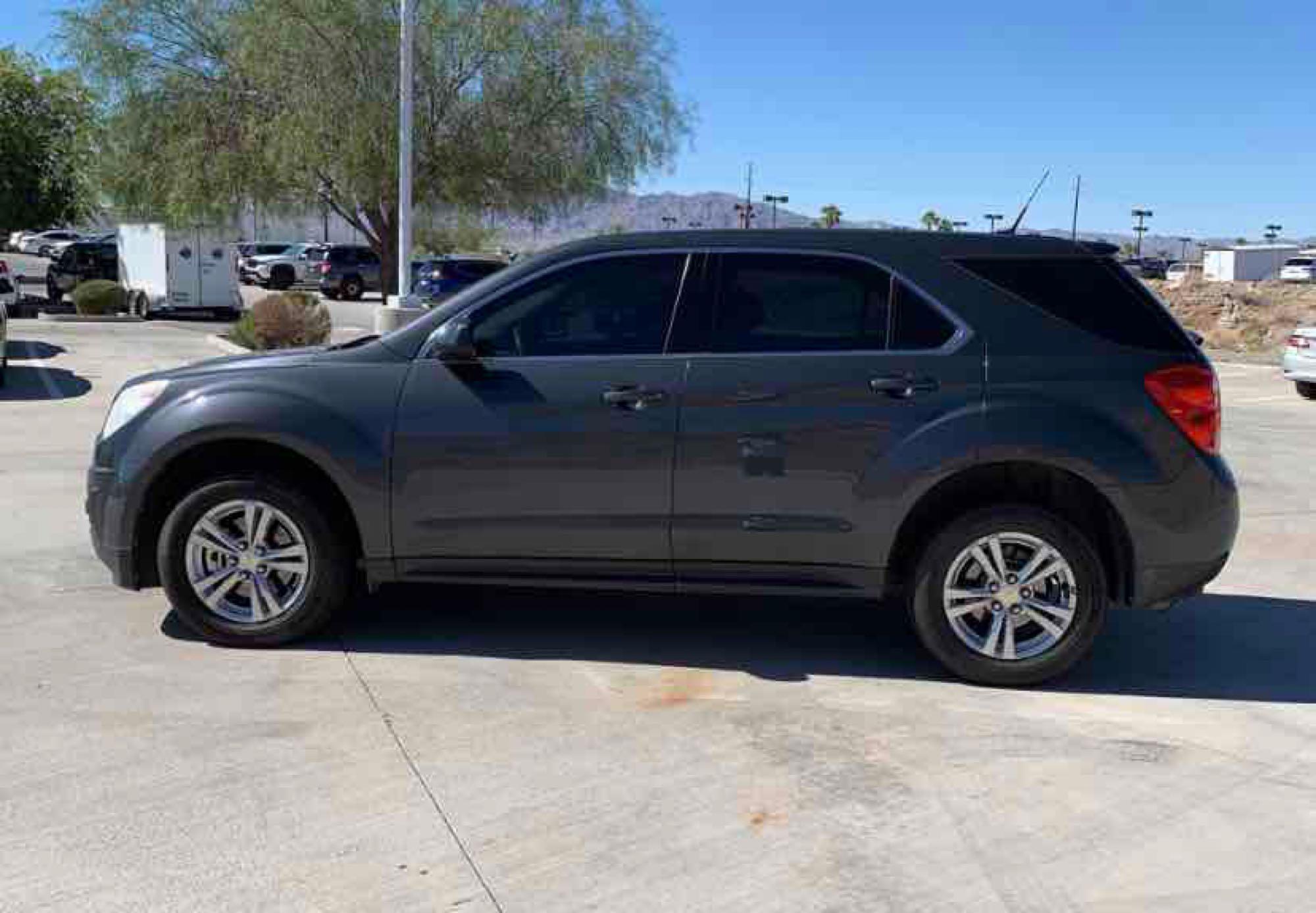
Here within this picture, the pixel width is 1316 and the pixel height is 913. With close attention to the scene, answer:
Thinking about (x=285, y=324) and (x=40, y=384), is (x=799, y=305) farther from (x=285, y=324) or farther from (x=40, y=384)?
(x=285, y=324)

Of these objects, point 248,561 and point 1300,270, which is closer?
point 248,561

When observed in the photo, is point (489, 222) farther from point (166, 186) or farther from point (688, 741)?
point (688, 741)

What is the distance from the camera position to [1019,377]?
4.99m

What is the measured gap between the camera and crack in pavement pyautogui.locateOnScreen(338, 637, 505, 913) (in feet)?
11.3

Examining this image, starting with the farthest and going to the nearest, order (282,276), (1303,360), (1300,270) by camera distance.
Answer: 1. (1300,270)
2. (282,276)
3. (1303,360)

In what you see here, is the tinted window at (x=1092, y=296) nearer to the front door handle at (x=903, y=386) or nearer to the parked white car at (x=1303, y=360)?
the front door handle at (x=903, y=386)

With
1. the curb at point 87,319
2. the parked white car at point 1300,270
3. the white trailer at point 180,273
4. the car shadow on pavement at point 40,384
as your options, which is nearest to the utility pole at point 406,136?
the car shadow on pavement at point 40,384

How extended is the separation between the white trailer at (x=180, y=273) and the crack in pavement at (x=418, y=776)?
24179 millimetres

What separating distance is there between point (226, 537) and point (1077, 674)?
12.2ft

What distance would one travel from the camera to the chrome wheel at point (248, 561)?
5312 millimetres

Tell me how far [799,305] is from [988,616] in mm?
1505

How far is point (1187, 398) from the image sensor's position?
4996 millimetres

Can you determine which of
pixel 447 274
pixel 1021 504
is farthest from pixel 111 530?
pixel 447 274

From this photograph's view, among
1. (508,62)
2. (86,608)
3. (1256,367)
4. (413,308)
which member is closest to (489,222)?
(508,62)
